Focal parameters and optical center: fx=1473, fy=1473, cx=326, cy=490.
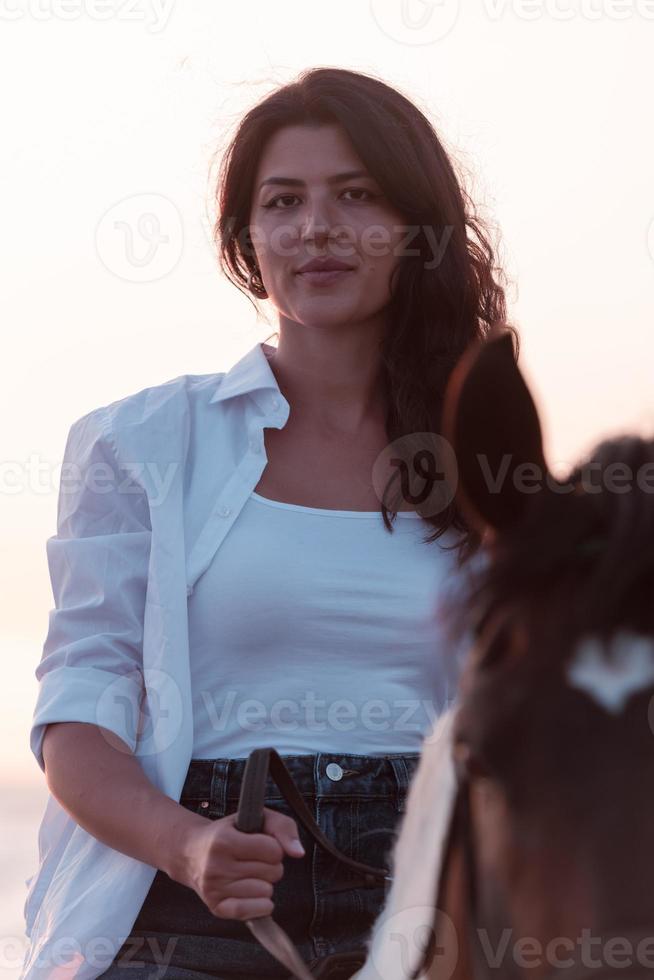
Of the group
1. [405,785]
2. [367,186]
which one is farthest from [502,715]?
[367,186]

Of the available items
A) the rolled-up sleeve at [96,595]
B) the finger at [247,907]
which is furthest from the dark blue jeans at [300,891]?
the finger at [247,907]

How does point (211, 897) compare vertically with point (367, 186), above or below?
below

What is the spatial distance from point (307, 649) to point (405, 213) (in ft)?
3.65

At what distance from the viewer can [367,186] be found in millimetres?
3477

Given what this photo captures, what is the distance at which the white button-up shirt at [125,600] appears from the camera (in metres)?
3.02

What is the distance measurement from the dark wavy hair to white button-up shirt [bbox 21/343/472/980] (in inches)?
13.5

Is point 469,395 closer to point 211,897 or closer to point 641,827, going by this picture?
point 641,827

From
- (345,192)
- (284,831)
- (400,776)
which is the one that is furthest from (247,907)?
(345,192)

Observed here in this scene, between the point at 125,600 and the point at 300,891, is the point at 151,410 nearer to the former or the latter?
the point at 125,600

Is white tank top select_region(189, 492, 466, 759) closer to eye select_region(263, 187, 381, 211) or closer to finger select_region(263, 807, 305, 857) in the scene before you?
finger select_region(263, 807, 305, 857)

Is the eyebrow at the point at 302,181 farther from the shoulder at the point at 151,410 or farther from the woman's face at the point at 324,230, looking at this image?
the shoulder at the point at 151,410

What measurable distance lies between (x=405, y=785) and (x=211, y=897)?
0.58 m

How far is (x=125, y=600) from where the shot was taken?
3178 millimetres

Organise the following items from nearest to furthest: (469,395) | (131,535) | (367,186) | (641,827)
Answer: (641,827), (469,395), (131,535), (367,186)
